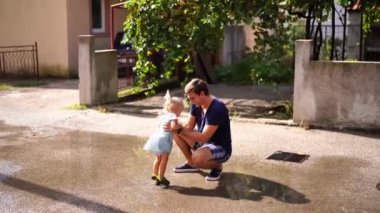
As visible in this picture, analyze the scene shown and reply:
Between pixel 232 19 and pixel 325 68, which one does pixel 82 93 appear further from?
pixel 325 68

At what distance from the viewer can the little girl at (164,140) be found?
17.6 feet

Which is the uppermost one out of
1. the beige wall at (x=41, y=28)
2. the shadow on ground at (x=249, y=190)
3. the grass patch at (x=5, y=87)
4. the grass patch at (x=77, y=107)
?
the beige wall at (x=41, y=28)

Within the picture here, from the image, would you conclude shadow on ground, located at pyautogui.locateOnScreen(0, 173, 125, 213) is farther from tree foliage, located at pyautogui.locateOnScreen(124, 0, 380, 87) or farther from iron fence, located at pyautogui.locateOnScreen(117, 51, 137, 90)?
iron fence, located at pyautogui.locateOnScreen(117, 51, 137, 90)

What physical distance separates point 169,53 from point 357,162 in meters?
4.25

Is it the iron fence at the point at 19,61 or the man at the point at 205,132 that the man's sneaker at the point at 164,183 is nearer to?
the man at the point at 205,132

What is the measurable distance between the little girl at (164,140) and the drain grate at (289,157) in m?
1.77

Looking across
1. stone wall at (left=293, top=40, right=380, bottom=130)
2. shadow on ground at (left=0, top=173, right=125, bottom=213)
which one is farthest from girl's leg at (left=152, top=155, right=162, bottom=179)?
stone wall at (left=293, top=40, right=380, bottom=130)

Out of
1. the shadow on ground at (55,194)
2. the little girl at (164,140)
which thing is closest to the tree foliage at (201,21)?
the little girl at (164,140)

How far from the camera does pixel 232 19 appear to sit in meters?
9.11

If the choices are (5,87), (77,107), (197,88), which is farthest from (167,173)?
(5,87)

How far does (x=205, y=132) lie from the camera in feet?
18.1

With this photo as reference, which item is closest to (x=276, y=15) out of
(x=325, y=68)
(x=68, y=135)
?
(x=325, y=68)

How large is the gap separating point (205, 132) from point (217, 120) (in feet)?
0.58

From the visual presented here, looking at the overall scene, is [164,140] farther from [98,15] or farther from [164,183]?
[98,15]
